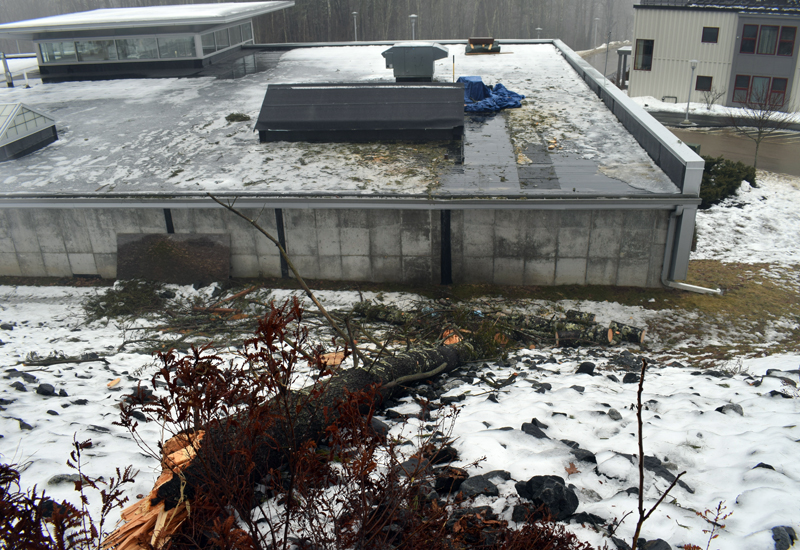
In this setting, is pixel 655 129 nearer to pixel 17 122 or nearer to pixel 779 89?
pixel 17 122

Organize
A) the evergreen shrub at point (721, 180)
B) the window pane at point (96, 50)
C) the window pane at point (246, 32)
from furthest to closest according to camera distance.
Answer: the window pane at point (246, 32)
the window pane at point (96, 50)
the evergreen shrub at point (721, 180)

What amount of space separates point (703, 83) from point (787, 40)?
14.0 ft

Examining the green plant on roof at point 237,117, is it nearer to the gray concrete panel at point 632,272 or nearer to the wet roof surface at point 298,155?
the wet roof surface at point 298,155

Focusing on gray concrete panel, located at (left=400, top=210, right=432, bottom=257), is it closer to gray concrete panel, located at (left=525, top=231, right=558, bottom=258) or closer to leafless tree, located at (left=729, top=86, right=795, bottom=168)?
gray concrete panel, located at (left=525, top=231, right=558, bottom=258)

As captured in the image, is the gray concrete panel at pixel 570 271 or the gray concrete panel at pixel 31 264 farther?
the gray concrete panel at pixel 31 264

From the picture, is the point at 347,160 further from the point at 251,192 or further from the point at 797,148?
the point at 797,148

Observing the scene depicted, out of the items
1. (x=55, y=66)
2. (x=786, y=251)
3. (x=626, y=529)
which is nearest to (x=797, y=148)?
(x=786, y=251)

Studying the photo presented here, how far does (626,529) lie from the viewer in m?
4.56

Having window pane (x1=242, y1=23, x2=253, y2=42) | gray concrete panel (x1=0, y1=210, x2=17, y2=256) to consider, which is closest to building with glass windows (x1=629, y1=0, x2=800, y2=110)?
window pane (x1=242, y1=23, x2=253, y2=42)

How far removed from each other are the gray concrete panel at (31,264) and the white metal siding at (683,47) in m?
31.9

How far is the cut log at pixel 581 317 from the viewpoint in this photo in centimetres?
1026

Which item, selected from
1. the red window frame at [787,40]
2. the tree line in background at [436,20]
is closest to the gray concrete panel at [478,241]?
the red window frame at [787,40]

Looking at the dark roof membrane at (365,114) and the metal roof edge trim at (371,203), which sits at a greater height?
the dark roof membrane at (365,114)

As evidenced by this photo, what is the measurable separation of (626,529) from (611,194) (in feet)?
24.8
